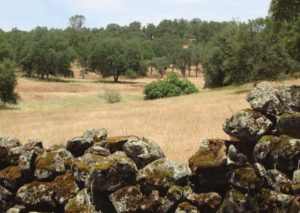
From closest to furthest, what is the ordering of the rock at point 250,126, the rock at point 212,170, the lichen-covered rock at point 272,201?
the lichen-covered rock at point 272,201, the rock at point 212,170, the rock at point 250,126

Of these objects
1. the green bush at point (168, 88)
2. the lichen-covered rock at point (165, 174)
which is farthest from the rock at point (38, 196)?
the green bush at point (168, 88)

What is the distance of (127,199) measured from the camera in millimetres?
9477

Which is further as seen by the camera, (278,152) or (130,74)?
(130,74)

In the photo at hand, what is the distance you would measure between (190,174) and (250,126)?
1440 mm

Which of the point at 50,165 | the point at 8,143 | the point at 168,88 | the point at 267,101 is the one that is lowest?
the point at 168,88

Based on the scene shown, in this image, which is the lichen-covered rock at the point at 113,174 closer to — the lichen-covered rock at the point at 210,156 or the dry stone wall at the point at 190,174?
the dry stone wall at the point at 190,174

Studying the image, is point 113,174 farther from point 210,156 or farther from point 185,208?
point 210,156

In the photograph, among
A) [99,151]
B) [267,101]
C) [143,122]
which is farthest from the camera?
[143,122]

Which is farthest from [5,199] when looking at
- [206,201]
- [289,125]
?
[289,125]

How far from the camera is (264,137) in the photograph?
9.16 metres

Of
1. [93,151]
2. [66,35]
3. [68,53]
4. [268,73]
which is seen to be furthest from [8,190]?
[66,35]

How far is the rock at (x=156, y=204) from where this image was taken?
9344 millimetres

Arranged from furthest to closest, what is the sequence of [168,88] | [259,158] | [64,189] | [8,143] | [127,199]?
[168,88]
[8,143]
[64,189]
[127,199]
[259,158]

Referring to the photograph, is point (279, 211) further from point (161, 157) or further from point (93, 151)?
point (93, 151)
